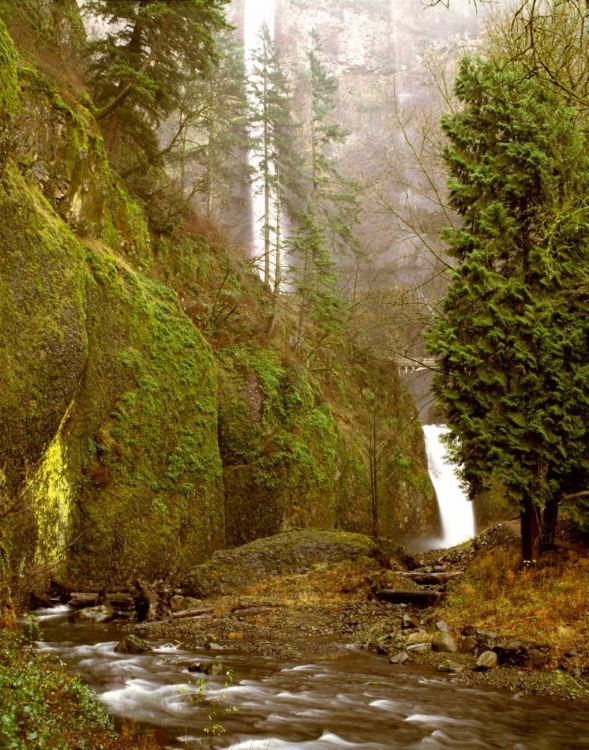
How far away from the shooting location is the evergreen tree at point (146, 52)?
16.1 m

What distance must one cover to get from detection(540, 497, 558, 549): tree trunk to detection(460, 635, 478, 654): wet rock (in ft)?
12.4

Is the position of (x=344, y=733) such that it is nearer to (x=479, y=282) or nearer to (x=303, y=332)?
(x=479, y=282)

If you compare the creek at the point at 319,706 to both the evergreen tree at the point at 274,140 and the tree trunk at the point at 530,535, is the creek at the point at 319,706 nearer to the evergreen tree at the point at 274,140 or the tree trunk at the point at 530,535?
the tree trunk at the point at 530,535

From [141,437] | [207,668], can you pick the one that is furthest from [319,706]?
[141,437]

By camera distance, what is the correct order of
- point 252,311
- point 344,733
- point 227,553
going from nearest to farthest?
1. point 344,733
2. point 227,553
3. point 252,311

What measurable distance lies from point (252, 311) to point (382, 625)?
15.0 m

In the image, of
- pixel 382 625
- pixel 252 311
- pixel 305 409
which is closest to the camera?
pixel 382 625

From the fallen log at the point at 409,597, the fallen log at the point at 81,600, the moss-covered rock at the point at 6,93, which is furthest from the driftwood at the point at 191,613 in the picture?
the moss-covered rock at the point at 6,93

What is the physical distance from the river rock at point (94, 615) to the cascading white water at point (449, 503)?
→ 755 inches

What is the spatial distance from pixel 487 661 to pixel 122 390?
9733 millimetres

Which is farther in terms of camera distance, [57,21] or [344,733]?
[57,21]

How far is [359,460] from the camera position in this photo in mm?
24109

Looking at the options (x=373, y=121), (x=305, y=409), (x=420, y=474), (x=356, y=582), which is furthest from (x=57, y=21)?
(x=373, y=121)

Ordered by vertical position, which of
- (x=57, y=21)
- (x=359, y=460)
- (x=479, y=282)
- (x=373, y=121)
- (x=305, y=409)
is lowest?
(x=359, y=460)
